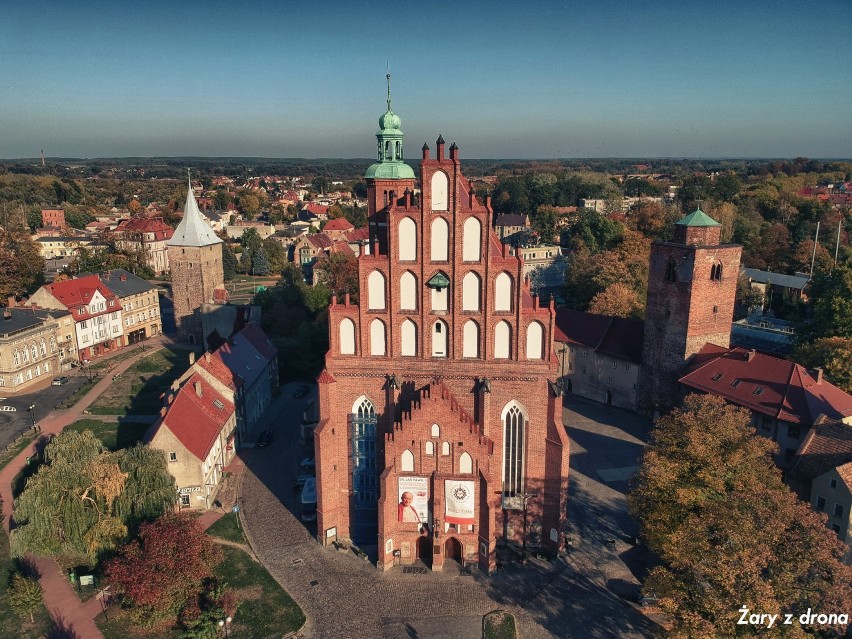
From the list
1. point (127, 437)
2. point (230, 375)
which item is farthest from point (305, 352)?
point (127, 437)

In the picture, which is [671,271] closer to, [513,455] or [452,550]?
[513,455]

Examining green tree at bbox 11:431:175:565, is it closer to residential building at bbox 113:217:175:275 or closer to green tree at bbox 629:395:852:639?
green tree at bbox 629:395:852:639

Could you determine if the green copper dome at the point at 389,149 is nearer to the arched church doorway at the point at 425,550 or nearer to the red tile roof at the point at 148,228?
the arched church doorway at the point at 425,550

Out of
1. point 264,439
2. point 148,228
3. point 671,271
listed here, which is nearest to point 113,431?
point 264,439

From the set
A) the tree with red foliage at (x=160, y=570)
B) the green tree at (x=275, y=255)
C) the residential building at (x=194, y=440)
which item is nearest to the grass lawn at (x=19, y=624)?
the tree with red foliage at (x=160, y=570)

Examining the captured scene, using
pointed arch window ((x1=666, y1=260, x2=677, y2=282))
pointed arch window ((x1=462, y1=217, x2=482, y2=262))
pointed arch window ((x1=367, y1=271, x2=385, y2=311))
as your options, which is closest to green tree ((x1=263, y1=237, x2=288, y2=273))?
pointed arch window ((x1=666, y1=260, x2=677, y2=282))

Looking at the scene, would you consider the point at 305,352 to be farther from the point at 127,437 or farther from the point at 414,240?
the point at 414,240
